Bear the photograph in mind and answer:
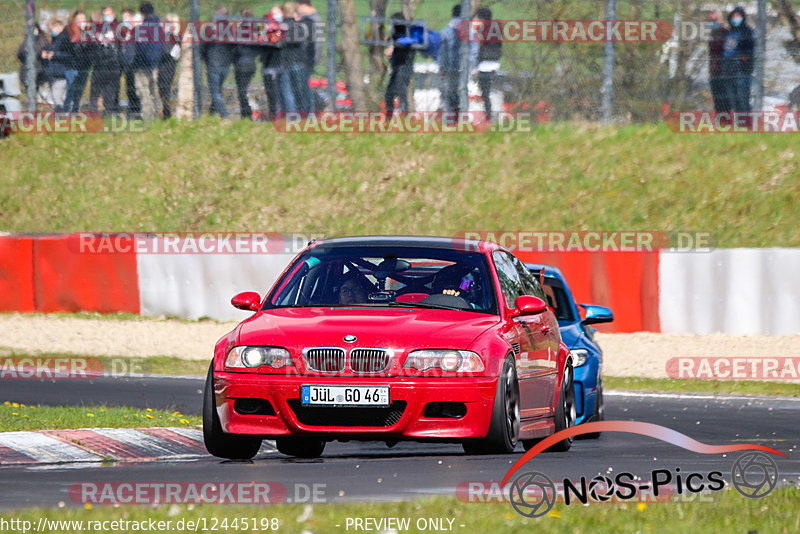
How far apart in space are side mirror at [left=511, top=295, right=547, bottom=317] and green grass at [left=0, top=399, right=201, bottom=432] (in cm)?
309

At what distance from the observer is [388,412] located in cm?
771

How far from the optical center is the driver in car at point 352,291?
866cm

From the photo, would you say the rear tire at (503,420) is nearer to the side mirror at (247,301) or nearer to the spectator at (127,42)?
the side mirror at (247,301)

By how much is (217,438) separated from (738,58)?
14.3 m

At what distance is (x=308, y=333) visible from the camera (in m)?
7.84

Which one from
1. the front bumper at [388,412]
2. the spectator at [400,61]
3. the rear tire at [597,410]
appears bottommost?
the rear tire at [597,410]

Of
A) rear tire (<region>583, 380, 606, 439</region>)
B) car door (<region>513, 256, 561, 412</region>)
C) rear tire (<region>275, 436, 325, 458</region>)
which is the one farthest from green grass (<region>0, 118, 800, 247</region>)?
rear tire (<region>275, 436, 325, 458</region>)

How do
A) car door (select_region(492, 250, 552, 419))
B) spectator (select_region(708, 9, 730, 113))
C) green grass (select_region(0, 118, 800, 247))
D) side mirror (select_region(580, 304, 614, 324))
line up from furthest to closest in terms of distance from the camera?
green grass (select_region(0, 118, 800, 247)) < spectator (select_region(708, 9, 730, 113)) < side mirror (select_region(580, 304, 614, 324)) < car door (select_region(492, 250, 552, 419))

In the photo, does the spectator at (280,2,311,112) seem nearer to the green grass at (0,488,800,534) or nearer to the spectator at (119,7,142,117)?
the spectator at (119,7,142,117)

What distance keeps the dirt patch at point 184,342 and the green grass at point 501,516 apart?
9.81 metres

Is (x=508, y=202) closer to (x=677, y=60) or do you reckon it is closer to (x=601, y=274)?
(x=677, y=60)

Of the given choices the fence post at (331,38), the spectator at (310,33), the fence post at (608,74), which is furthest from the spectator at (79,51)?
the fence post at (608,74)

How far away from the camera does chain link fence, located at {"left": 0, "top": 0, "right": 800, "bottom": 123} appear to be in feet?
69.3

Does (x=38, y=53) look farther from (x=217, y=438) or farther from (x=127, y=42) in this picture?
(x=217, y=438)
